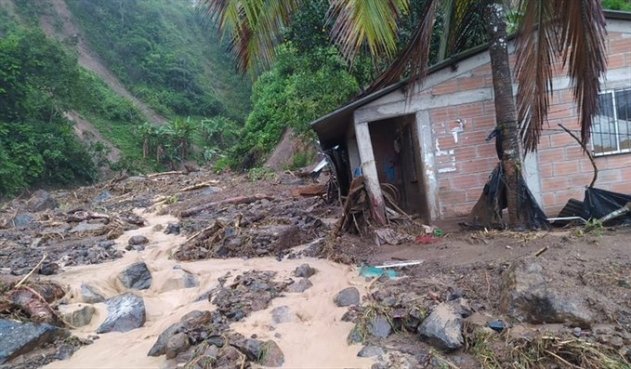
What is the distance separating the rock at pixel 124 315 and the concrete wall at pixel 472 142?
13.7 ft

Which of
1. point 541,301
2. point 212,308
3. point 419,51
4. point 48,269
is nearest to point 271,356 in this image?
point 212,308

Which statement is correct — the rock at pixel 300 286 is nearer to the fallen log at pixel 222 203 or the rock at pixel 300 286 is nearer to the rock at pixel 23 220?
the fallen log at pixel 222 203

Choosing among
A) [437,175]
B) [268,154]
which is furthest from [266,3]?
[268,154]

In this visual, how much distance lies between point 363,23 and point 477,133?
3694mm

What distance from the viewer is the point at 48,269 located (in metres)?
6.97

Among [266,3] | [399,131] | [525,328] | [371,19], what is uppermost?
[266,3]

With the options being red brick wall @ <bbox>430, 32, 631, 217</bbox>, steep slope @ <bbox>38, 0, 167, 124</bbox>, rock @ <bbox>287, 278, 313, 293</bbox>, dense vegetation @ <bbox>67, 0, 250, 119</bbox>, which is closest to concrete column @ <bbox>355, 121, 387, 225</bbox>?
red brick wall @ <bbox>430, 32, 631, 217</bbox>

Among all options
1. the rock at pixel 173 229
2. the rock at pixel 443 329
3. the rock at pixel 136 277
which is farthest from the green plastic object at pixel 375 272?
the rock at pixel 173 229

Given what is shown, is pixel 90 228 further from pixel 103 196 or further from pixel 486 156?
pixel 486 156

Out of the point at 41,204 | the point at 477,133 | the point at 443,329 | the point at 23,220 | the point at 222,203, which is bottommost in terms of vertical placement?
the point at 443,329

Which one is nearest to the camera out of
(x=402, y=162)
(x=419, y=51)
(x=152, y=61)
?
(x=419, y=51)

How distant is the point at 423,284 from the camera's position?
5016mm

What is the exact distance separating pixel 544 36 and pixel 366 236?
355cm

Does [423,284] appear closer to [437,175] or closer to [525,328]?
[525,328]
